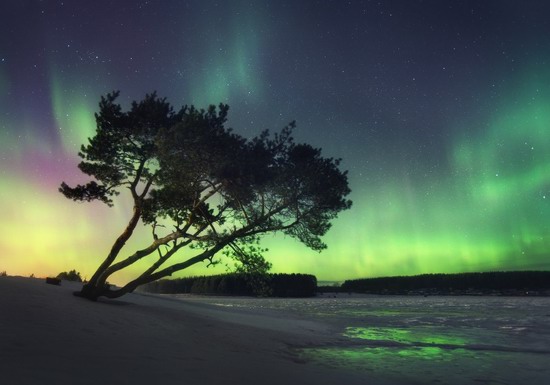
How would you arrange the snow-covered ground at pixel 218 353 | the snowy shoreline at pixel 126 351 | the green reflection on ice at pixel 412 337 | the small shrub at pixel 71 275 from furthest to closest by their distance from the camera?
the small shrub at pixel 71 275
the green reflection on ice at pixel 412 337
the snow-covered ground at pixel 218 353
the snowy shoreline at pixel 126 351

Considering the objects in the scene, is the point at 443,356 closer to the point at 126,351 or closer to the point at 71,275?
the point at 126,351

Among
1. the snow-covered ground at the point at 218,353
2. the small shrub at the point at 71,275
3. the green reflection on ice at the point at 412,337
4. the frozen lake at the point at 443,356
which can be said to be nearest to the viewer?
the snow-covered ground at the point at 218,353

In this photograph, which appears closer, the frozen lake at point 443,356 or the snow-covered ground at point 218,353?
the snow-covered ground at point 218,353

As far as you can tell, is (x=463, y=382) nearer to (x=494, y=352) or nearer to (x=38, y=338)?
(x=494, y=352)

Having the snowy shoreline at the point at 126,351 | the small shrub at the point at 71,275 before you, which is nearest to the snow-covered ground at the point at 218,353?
the snowy shoreline at the point at 126,351

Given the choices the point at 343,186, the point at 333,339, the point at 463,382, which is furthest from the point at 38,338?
the point at 343,186

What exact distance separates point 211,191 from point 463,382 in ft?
52.3

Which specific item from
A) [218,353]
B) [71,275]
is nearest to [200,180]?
[218,353]

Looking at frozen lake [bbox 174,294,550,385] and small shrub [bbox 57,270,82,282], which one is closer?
frozen lake [bbox 174,294,550,385]

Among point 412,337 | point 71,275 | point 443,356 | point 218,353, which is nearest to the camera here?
point 218,353

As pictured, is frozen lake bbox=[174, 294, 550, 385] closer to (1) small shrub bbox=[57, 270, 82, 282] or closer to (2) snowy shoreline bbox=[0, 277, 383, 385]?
(2) snowy shoreline bbox=[0, 277, 383, 385]

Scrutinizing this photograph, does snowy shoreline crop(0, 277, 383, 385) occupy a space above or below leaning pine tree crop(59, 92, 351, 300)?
below

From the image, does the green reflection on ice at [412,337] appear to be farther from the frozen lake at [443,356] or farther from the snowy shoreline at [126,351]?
the snowy shoreline at [126,351]

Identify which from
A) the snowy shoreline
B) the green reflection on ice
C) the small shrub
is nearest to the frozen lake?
the green reflection on ice
